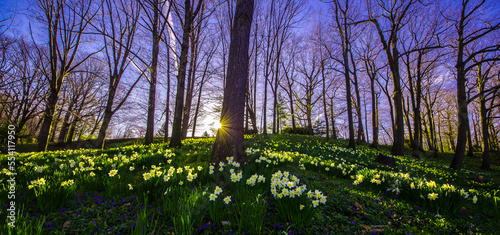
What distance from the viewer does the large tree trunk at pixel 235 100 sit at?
146 inches

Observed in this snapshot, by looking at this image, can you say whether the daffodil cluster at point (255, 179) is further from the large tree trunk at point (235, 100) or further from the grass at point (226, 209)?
the large tree trunk at point (235, 100)

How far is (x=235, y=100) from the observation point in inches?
147

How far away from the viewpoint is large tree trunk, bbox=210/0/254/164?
3.71m

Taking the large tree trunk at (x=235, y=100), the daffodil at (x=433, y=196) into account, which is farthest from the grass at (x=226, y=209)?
the large tree trunk at (x=235, y=100)

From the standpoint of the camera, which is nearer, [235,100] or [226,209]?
[226,209]

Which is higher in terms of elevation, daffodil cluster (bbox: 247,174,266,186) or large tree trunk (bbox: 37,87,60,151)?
large tree trunk (bbox: 37,87,60,151)

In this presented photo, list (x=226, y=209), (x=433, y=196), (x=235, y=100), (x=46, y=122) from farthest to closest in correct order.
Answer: (x=46, y=122), (x=235, y=100), (x=433, y=196), (x=226, y=209)

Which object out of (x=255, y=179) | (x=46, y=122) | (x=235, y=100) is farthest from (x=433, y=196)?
(x=46, y=122)

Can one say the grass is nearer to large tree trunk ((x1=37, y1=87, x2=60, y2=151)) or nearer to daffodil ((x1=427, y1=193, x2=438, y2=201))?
daffodil ((x1=427, y1=193, x2=438, y2=201))

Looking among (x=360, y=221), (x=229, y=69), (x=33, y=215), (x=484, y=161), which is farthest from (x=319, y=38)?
(x=33, y=215)

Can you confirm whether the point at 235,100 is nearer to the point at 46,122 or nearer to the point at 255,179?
the point at 255,179

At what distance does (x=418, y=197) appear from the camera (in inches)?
98.1

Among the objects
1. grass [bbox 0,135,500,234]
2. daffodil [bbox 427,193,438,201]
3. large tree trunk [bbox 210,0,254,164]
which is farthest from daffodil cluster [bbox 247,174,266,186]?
daffodil [bbox 427,193,438,201]

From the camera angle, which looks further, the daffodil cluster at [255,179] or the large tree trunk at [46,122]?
the large tree trunk at [46,122]
